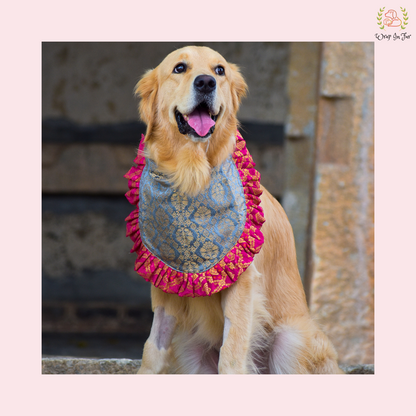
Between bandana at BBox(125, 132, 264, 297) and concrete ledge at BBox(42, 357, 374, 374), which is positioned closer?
bandana at BBox(125, 132, 264, 297)

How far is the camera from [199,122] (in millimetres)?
2188

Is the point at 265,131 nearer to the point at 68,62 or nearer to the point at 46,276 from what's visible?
the point at 68,62

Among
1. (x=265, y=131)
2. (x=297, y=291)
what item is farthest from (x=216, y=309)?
(x=265, y=131)

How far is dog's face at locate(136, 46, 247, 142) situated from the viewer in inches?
85.0

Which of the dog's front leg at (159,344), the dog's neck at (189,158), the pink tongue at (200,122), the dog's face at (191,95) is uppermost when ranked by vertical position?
the dog's face at (191,95)

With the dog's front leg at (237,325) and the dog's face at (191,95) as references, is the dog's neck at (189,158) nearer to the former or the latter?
the dog's face at (191,95)

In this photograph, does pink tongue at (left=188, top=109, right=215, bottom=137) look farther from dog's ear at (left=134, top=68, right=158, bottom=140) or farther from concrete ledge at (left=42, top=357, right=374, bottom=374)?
concrete ledge at (left=42, top=357, right=374, bottom=374)

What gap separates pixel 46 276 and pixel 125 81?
7.90ft

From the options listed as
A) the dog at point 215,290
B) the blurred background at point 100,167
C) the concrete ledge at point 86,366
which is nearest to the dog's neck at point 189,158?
the dog at point 215,290

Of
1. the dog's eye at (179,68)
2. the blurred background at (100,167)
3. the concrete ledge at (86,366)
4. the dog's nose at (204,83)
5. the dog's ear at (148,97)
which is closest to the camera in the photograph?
the dog's nose at (204,83)

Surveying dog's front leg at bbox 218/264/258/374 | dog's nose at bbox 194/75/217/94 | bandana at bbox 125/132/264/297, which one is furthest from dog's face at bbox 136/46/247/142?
dog's front leg at bbox 218/264/258/374

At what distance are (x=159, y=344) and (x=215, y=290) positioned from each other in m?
0.45

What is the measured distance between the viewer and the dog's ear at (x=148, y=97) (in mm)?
2371

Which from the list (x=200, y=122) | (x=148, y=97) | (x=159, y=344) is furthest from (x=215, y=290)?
(x=148, y=97)
